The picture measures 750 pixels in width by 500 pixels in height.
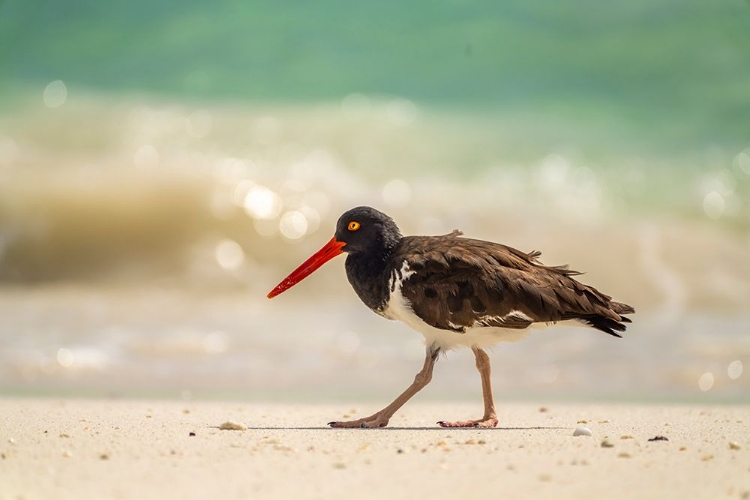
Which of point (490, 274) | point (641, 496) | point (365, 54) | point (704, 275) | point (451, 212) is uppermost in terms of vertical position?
point (365, 54)

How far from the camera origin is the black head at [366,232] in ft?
21.9

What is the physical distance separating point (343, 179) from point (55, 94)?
25.7 ft

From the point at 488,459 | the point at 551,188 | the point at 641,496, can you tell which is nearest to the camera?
the point at 641,496

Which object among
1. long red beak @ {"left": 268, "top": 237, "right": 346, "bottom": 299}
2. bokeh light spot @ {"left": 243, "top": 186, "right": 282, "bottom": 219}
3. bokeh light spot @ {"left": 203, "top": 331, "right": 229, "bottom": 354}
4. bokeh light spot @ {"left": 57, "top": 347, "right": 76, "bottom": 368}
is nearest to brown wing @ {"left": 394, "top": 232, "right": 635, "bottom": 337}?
long red beak @ {"left": 268, "top": 237, "right": 346, "bottom": 299}

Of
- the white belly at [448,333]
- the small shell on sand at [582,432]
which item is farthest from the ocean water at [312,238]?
the small shell on sand at [582,432]

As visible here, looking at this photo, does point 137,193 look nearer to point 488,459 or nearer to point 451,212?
point 451,212

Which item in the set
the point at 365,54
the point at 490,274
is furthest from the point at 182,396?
the point at 365,54

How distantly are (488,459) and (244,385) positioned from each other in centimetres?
547

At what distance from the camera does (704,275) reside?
1584 centimetres

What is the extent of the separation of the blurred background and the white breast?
2.99 meters

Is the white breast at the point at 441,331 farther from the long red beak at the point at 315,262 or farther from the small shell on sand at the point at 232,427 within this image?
the small shell on sand at the point at 232,427

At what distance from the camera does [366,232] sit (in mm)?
6719

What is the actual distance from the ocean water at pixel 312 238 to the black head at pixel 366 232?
298 cm

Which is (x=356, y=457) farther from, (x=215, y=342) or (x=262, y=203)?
(x=262, y=203)
